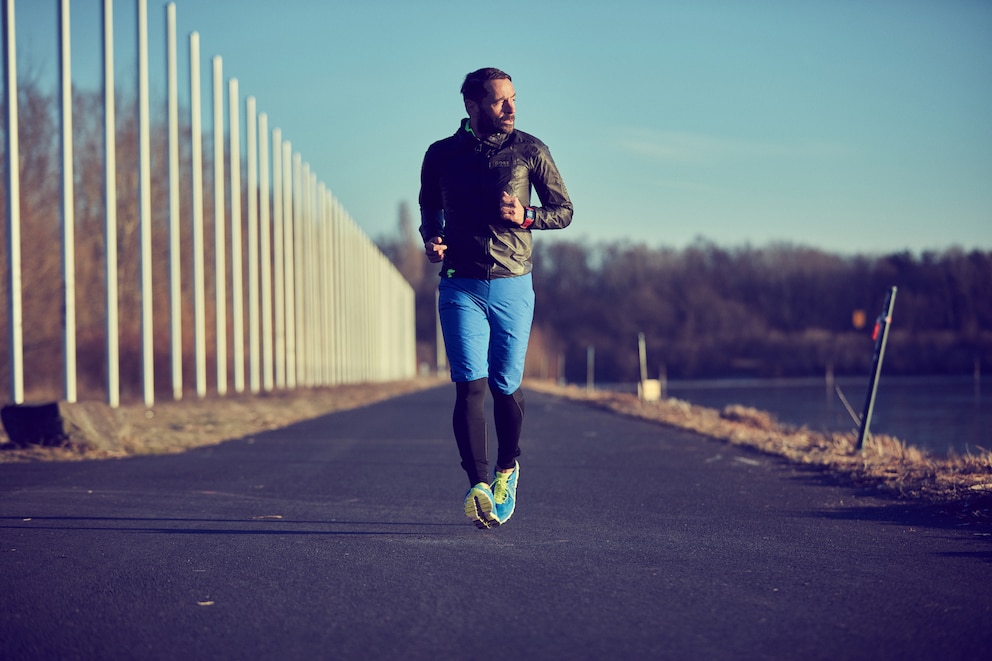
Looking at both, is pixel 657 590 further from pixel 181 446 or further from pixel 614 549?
pixel 181 446

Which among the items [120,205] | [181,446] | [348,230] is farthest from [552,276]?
[181,446]

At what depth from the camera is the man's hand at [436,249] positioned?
5008 mm

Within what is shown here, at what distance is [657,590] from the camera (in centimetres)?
Answer: 370

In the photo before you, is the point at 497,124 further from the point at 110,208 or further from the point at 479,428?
the point at 110,208

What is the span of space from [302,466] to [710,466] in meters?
3.25

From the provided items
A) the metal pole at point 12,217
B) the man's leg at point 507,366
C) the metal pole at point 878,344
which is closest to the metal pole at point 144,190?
the metal pole at point 12,217

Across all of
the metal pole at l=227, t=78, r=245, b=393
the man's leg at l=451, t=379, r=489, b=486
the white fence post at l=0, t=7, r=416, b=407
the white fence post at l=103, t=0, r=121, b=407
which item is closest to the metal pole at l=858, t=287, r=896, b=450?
the man's leg at l=451, t=379, r=489, b=486

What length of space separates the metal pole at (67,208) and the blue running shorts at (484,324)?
45.9 feet

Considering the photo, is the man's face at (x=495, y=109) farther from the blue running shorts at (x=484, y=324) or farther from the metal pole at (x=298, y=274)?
the metal pole at (x=298, y=274)

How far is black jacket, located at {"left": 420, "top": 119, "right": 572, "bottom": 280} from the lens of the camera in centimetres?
501

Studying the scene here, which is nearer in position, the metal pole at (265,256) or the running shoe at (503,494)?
the running shoe at (503,494)

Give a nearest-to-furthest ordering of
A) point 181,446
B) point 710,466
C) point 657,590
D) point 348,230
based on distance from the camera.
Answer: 1. point 657,590
2. point 710,466
3. point 181,446
4. point 348,230

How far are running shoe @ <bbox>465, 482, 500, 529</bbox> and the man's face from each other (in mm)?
1671

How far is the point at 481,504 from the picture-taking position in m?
4.89
